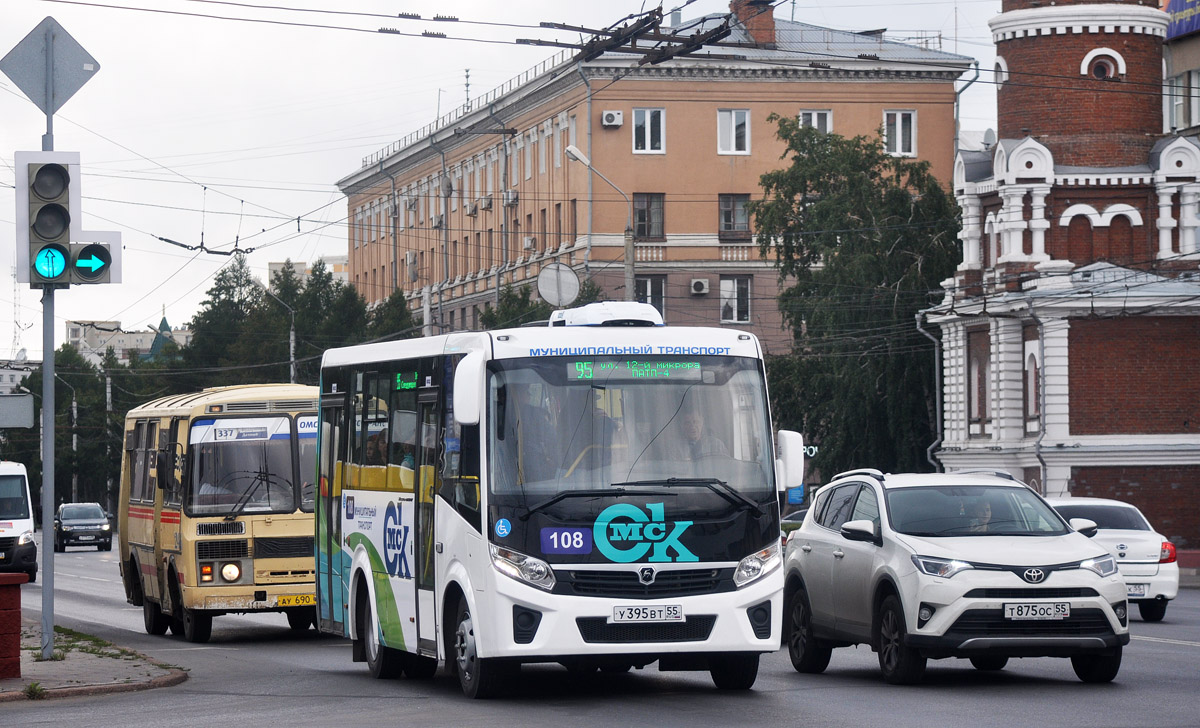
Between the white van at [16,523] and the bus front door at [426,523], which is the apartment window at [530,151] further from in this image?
the bus front door at [426,523]

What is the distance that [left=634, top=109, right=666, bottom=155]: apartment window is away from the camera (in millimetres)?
71062

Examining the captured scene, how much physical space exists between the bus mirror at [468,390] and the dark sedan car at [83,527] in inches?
2153

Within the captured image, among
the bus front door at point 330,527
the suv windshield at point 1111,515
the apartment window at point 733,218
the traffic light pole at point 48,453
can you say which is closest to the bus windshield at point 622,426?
the bus front door at point 330,527

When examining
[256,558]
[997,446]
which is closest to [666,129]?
[997,446]

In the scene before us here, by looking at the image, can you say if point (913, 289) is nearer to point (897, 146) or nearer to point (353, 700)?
point (897, 146)

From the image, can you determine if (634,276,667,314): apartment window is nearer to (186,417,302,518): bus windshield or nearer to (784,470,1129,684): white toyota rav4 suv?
(186,417,302,518): bus windshield

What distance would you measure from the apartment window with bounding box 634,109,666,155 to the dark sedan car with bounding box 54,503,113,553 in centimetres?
2338

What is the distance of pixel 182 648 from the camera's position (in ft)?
66.4

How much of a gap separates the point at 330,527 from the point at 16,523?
20.1 m

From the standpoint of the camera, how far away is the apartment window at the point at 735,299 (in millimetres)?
71000

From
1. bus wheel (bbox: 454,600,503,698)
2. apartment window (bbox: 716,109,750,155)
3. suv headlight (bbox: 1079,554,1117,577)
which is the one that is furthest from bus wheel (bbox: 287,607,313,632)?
apartment window (bbox: 716,109,750,155)

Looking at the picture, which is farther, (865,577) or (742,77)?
(742,77)

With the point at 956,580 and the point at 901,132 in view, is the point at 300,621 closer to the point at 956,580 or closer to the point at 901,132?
the point at 956,580

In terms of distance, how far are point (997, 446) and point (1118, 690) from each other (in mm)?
38101
